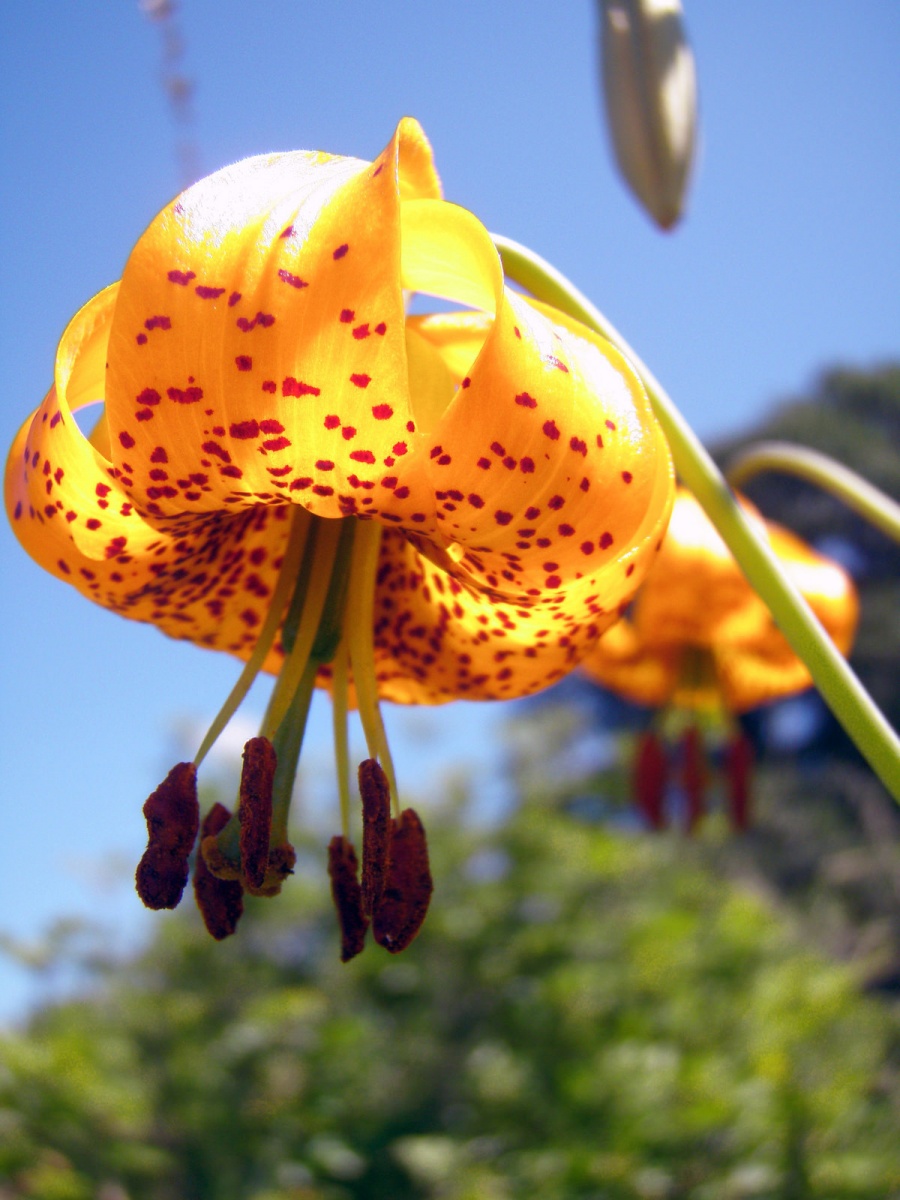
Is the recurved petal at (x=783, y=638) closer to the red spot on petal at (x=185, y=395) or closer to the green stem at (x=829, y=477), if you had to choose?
the green stem at (x=829, y=477)

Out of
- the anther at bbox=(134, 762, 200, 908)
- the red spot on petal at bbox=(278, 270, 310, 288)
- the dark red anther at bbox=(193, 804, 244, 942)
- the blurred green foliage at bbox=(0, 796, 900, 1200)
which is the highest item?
the red spot on petal at bbox=(278, 270, 310, 288)

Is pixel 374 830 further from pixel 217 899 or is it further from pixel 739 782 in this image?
pixel 739 782

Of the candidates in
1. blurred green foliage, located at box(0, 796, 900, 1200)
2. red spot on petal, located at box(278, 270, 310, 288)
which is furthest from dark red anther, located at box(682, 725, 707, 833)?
blurred green foliage, located at box(0, 796, 900, 1200)

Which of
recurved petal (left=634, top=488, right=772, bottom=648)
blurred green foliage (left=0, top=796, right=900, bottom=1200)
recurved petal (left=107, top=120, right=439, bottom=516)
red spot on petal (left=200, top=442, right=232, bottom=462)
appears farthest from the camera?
A: blurred green foliage (left=0, top=796, right=900, bottom=1200)

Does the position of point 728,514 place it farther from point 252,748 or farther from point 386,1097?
point 386,1097

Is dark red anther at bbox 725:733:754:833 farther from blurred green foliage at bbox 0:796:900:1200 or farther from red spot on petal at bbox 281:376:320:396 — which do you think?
blurred green foliage at bbox 0:796:900:1200

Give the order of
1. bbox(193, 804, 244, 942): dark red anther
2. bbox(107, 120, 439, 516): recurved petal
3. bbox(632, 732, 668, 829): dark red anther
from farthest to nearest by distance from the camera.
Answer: bbox(632, 732, 668, 829): dark red anther → bbox(193, 804, 244, 942): dark red anther → bbox(107, 120, 439, 516): recurved petal

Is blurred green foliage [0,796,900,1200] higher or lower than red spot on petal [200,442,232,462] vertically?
lower

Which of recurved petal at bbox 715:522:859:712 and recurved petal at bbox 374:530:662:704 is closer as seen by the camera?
recurved petal at bbox 374:530:662:704
